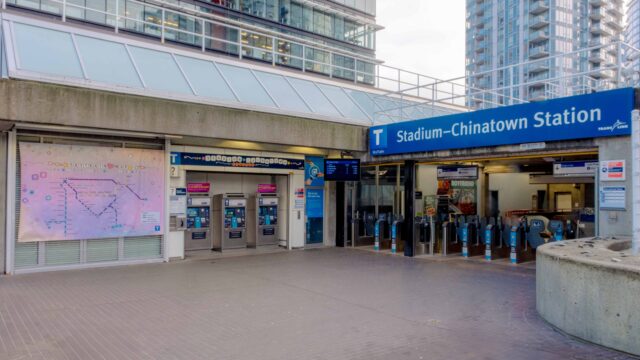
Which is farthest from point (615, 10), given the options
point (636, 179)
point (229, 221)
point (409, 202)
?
point (636, 179)

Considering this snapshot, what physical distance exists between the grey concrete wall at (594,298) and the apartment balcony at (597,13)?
78858 mm

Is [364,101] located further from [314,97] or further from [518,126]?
[518,126]

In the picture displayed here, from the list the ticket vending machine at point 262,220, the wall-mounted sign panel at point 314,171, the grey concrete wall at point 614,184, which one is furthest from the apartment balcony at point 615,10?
the grey concrete wall at point 614,184

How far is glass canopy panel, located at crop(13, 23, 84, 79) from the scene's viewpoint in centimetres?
934

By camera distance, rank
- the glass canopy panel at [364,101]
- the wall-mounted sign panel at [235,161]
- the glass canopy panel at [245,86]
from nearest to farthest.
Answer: the wall-mounted sign panel at [235,161], the glass canopy panel at [245,86], the glass canopy panel at [364,101]

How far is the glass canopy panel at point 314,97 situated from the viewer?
13.6 m

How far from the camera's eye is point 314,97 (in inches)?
555

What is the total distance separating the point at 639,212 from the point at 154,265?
369 inches

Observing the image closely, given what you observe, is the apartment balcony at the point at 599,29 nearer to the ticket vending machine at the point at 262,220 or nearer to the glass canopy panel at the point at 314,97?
the glass canopy panel at the point at 314,97

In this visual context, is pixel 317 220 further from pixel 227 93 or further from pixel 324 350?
pixel 324 350

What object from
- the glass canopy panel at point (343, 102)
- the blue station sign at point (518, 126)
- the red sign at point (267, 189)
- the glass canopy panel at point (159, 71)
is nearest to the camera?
the blue station sign at point (518, 126)

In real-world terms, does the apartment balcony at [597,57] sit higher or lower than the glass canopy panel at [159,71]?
higher

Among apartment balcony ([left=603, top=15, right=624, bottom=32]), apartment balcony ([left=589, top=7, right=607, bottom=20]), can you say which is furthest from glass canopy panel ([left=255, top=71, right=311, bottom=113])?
apartment balcony ([left=603, top=15, right=624, bottom=32])

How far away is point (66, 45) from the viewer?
1056 centimetres
